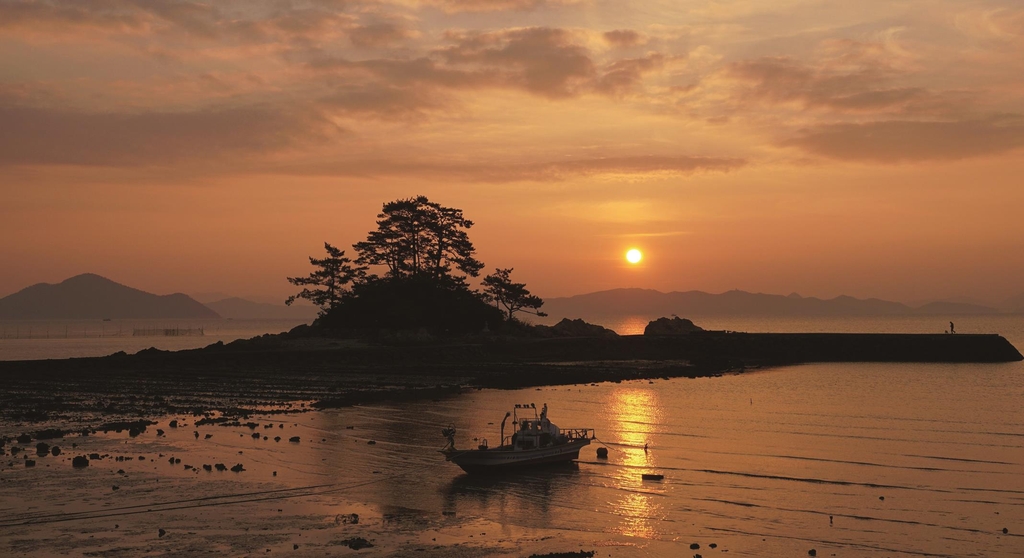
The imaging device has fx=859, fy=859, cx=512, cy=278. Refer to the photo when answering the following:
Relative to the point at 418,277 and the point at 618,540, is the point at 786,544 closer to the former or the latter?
the point at 618,540

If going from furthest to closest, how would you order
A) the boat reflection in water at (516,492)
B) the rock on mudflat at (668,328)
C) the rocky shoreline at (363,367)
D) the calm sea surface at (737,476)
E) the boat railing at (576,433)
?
the rock on mudflat at (668,328), the rocky shoreline at (363,367), the boat railing at (576,433), the boat reflection in water at (516,492), the calm sea surface at (737,476)

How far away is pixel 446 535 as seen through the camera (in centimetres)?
2231

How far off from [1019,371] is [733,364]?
86.9 feet

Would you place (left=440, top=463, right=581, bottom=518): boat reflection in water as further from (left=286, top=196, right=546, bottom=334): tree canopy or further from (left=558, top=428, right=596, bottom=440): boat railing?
(left=286, top=196, right=546, bottom=334): tree canopy

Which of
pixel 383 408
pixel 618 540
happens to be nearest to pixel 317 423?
pixel 383 408

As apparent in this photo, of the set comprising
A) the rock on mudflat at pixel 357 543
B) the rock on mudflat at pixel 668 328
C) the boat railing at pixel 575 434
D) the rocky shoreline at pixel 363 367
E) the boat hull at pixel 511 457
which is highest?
the rock on mudflat at pixel 668 328

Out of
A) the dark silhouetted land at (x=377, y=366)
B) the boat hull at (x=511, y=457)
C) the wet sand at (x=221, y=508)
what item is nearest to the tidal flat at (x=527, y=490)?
the wet sand at (x=221, y=508)

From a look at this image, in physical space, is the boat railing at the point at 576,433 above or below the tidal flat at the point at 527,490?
above

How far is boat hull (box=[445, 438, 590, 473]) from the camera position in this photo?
3059cm

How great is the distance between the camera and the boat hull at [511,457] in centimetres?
3059

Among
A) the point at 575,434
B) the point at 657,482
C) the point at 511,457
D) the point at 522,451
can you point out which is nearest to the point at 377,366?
the point at 575,434

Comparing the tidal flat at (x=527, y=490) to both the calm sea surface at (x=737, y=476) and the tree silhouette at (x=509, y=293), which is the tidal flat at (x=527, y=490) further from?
the tree silhouette at (x=509, y=293)

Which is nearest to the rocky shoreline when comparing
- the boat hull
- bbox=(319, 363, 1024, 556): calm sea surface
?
bbox=(319, 363, 1024, 556): calm sea surface

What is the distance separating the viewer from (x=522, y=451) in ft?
105
